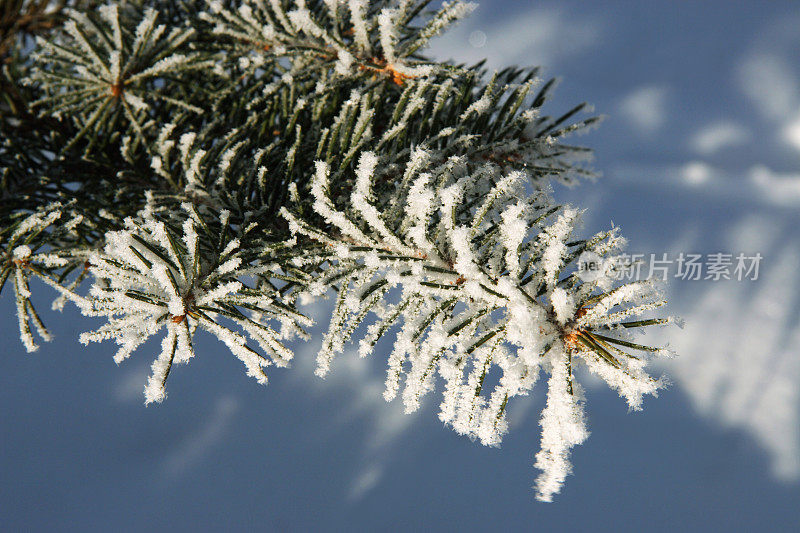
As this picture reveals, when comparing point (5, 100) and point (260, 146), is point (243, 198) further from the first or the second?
point (5, 100)

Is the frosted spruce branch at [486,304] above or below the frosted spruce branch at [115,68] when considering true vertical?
below

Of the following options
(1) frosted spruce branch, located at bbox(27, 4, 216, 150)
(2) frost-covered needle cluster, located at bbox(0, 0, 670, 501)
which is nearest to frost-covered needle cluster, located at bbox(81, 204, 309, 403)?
(2) frost-covered needle cluster, located at bbox(0, 0, 670, 501)

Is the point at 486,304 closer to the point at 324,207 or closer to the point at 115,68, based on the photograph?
the point at 324,207

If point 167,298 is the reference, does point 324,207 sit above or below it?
above

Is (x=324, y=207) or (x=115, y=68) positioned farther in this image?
(x=115, y=68)

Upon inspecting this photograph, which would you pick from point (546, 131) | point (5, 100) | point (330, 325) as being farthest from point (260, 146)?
point (5, 100)

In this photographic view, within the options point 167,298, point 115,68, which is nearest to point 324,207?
Answer: point 167,298

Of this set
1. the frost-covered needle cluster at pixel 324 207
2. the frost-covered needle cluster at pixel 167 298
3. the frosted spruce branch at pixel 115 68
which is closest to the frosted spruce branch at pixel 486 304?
the frost-covered needle cluster at pixel 324 207

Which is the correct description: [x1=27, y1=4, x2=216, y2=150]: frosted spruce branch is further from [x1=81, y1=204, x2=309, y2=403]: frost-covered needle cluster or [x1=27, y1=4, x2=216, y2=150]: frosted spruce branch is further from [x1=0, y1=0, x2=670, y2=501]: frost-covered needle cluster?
[x1=81, y1=204, x2=309, y2=403]: frost-covered needle cluster

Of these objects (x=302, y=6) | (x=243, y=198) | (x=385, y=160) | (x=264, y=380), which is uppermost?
(x=302, y=6)

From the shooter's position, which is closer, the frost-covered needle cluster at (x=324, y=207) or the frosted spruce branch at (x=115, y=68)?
the frost-covered needle cluster at (x=324, y=207)

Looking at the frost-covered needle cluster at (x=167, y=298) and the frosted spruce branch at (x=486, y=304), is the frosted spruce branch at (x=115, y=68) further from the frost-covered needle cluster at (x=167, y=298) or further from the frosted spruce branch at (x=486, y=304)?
the frosted spruce branch at (x=486, y=304)
